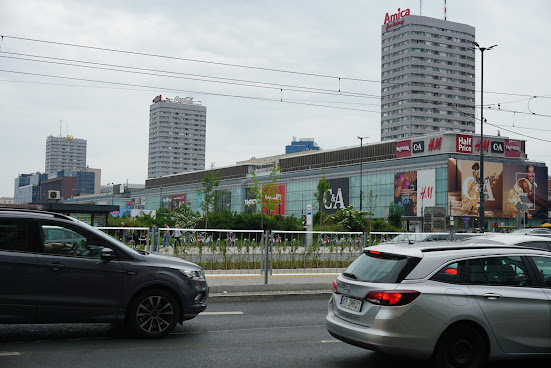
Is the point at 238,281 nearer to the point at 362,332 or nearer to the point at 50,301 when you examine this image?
the point at 50,301

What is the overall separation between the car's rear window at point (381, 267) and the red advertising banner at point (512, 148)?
92282 millimetres

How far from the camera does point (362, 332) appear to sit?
21.4 feet

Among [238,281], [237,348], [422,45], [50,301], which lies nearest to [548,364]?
[237,348]

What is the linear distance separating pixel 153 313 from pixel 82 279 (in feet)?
3.52

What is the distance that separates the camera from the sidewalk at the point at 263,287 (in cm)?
1347

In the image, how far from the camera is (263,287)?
46.6 feet

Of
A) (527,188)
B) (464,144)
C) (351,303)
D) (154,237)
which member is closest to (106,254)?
(351,303)

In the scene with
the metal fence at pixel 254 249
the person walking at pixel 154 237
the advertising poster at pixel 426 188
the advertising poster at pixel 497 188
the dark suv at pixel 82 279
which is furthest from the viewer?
the advertising poster at pixel 426 188

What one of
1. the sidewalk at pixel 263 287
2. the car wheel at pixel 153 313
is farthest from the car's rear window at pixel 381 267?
the sidewalk at pixel 263 287

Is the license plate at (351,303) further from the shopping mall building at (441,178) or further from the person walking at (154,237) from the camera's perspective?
the shopping mall building at (441,178)

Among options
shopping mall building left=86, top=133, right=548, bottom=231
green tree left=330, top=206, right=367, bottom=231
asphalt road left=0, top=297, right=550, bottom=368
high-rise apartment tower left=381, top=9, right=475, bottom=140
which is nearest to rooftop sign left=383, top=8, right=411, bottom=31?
high-rise apartment tower left=381, top=9, right=475, bottom=140

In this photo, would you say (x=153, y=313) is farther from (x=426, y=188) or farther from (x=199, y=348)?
(x=426, y=188)

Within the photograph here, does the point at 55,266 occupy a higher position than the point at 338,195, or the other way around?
the point at 338,195

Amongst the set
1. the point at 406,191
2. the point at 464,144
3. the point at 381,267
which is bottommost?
the point at 381,267
